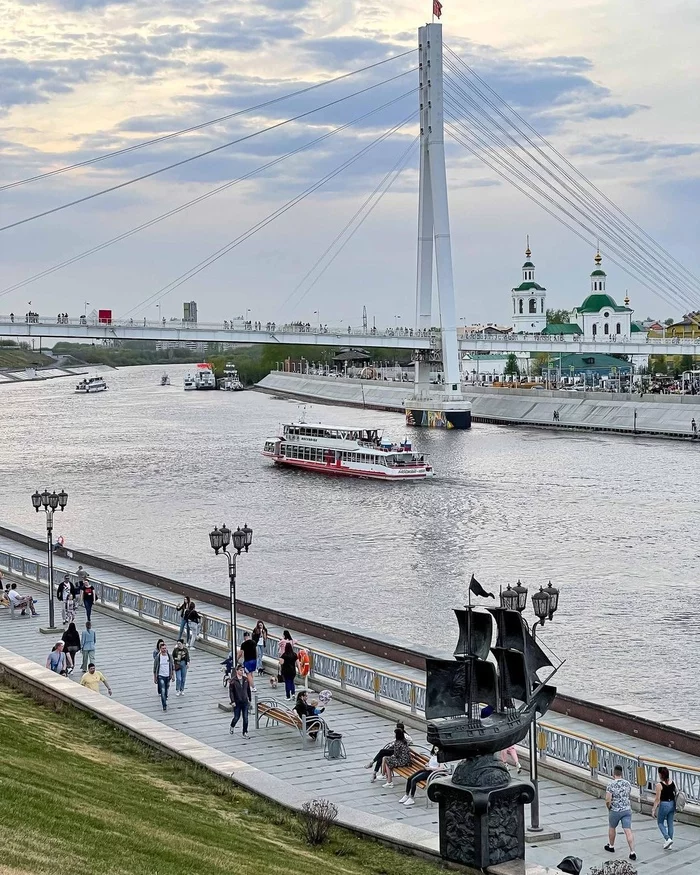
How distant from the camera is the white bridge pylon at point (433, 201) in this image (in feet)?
192

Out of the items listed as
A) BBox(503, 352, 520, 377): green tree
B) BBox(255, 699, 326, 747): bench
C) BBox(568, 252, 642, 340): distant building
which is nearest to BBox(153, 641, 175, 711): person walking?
BBox(255, 699, 326, 747): bench

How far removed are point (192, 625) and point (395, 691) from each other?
3974 millimetres

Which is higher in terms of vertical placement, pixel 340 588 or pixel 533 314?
pixel 533 314

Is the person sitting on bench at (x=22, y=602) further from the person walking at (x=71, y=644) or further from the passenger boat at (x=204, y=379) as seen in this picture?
the passenger boat at (x=204, y=379)

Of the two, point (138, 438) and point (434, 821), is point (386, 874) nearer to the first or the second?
point (434, 821)

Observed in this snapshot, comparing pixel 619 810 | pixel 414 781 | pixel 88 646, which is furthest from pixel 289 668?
pixel 619 810

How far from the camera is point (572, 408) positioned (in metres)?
67.2

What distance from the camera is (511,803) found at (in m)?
7.88

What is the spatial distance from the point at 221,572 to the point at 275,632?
917 cm

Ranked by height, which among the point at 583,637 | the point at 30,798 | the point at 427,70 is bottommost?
the point at 583,637

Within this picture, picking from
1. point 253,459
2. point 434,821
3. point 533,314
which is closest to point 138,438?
point 253,459

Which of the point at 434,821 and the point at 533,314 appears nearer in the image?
the point at 434,821

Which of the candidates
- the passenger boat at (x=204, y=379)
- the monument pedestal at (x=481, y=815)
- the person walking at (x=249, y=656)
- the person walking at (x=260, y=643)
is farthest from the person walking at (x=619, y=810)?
the passenger boat at (x=204, y=379)

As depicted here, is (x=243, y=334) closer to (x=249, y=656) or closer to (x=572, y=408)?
(x=572, y=408)
